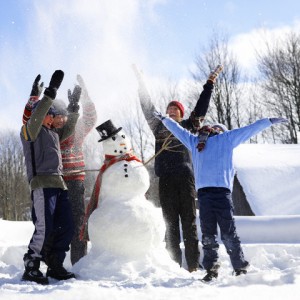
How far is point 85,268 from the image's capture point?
12.6 feet

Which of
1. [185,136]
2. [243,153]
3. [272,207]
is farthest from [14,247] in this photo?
[243,153]

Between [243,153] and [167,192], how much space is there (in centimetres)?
824

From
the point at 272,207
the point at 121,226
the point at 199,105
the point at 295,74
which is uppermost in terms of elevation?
Answer: the point at 295,74

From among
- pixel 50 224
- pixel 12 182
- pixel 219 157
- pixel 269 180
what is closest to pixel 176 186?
pixel 219 157

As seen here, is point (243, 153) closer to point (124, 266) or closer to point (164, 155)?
point (164, 155)

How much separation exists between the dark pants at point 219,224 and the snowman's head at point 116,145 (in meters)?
0.94

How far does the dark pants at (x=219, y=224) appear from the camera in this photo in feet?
12.2

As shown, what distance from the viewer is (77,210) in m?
4.48

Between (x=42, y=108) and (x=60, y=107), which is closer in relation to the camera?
(x=42, y=108)

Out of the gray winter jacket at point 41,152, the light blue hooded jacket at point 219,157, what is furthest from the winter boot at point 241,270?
the gray winter jacket at point 41,152

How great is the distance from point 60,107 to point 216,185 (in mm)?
1663

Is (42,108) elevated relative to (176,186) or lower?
elevated

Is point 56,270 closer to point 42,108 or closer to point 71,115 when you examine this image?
point 42,108

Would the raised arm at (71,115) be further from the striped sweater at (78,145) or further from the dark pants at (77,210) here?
the dark pants at (77,210)
